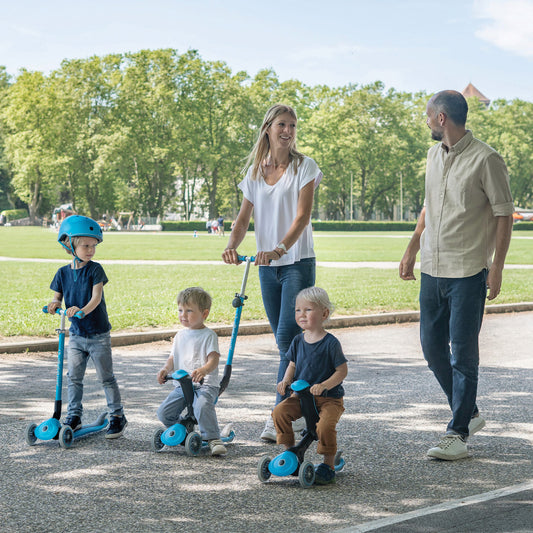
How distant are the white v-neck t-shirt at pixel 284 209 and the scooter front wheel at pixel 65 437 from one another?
162 cm

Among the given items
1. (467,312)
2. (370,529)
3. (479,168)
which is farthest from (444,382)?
(370,529)

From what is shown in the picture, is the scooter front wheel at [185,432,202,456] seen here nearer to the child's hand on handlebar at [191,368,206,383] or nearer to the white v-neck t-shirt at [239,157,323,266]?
the child's hand on handlebar at [191,368,206,383]

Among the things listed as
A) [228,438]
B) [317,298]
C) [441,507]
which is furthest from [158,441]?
[441,507]

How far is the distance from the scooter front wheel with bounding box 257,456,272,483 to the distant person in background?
2.70 feet

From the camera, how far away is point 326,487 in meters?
4.34

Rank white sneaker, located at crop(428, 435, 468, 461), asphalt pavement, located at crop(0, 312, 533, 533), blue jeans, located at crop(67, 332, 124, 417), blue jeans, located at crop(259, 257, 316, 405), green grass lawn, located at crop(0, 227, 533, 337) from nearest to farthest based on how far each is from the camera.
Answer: asphalt pavement, located at crop(0, 312, 533, 533) → white sneaker, located at crop(428, 435, 468, 461) → blue jeans, located at crop(259, 257, 316, 405) → blue jeans, located at crop(67, 332, 124, 417) → green grass lawn, located at crop(0, 227, 533, 337)

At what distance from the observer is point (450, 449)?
15.8 ft

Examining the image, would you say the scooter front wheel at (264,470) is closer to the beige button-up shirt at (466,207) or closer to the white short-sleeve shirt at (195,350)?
the white short-sleeve shirt at (195,350)

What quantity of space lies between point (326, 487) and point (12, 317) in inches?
310

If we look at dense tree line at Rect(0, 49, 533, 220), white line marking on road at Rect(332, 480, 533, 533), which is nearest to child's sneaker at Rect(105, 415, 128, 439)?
white line marking on road at Rect(332, 480, 533, 533)

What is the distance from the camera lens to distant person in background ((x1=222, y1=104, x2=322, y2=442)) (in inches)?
204

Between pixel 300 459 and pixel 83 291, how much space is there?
1830 mm

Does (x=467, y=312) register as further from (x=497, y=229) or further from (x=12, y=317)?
(x=12, y=317)

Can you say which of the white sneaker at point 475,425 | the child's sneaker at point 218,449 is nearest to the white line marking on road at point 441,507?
the white sneaker at point 475,425
